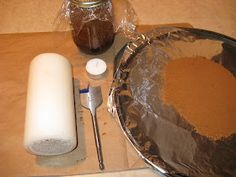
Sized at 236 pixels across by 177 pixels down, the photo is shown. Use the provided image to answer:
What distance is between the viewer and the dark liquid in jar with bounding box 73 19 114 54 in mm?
582

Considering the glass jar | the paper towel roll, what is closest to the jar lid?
the glass jar

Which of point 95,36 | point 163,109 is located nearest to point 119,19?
point 95,36

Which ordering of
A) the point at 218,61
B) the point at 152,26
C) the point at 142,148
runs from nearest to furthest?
the point at 142,148, the point at 218,61, the point at 152,26

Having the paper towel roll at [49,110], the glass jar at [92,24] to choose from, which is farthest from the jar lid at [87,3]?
the paper towel roll at [49,110]

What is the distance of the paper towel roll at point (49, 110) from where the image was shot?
1.54ft

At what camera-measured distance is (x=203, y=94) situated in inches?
21.3

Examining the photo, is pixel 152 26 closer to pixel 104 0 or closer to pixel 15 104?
pixel 104 0

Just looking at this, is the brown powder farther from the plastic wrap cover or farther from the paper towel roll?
the paper towel roll

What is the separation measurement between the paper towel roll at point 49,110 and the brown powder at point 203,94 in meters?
0.19

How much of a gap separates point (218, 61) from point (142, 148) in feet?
0.88

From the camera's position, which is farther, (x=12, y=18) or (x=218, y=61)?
(x=12, y=18)

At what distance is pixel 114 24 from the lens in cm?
66

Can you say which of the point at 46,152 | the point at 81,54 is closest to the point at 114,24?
the point at 81,54

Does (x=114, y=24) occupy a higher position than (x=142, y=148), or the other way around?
(x=114, y=24)
